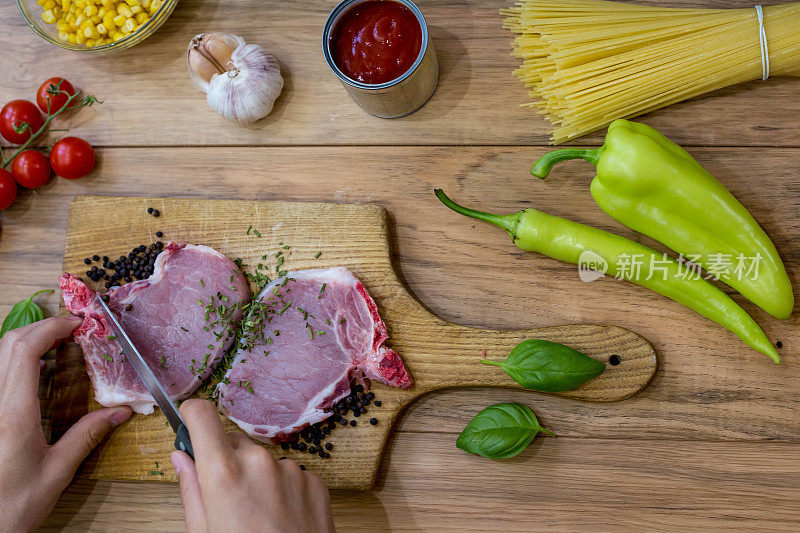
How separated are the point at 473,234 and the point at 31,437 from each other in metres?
1.30

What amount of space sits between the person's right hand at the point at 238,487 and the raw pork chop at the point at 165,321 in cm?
29

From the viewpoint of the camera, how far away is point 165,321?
5.68ft

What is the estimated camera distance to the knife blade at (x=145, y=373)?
1.60m

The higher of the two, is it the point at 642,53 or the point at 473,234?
the point at 642,53

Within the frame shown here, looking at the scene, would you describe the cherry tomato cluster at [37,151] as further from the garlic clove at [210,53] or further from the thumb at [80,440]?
the thumb at [80,440]

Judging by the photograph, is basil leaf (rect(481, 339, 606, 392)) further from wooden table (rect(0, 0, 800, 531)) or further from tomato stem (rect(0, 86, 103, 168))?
tomato stem (rect(0, 86, 103, 168))

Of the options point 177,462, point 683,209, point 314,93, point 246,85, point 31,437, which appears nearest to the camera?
point 177,462

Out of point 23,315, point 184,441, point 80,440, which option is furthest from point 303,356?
point 23,315

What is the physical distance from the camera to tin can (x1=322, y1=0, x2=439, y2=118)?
1.61 metres

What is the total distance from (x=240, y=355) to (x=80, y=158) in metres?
0.80

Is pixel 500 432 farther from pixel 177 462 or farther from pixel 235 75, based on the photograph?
pixel 235 75

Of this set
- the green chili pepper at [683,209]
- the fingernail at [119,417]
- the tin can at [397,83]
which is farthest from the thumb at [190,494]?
the green chili pepper at [683,209]

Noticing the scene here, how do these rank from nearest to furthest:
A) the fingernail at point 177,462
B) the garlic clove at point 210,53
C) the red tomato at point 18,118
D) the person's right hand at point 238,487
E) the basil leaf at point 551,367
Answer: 1. the person's right hand at point 238,487
2. the fingernail at point 177,462
3. the basil leaf at point 551,367
4. the garlic clove at point 210,53
5. the red tomato at point 18,118

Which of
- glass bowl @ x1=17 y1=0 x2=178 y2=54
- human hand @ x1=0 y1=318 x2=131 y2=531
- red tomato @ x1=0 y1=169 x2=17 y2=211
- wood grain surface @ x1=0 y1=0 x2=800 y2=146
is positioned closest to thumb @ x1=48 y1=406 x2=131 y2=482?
human hand @ x1=0 y1=318 x2=131 y2=531
